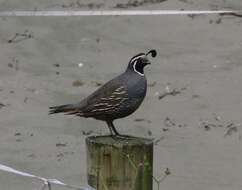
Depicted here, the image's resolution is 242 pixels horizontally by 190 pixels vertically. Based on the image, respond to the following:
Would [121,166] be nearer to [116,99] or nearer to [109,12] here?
[116,99]

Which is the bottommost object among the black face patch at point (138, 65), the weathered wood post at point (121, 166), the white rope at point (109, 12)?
the weathered wood post at point (121, 166)

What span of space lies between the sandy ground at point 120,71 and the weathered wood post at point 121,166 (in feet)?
9.35

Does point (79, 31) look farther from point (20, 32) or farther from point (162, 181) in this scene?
point (162, 181)

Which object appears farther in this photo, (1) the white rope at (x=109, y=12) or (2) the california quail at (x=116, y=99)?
(1) the white rope at (x=109, y=12)

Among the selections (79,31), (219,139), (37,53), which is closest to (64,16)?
(79,31)

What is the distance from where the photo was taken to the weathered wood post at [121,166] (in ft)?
12.9

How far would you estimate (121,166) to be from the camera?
3.94 meters

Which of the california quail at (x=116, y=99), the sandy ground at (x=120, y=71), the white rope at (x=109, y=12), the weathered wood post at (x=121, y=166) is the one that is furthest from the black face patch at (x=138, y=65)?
the white rope at (x=109, y=12)

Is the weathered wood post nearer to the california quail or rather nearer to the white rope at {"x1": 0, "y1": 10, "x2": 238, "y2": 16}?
the california quail

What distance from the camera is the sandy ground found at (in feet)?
24.3

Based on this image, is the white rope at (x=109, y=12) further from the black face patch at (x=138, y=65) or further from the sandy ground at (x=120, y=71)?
the black face patch at (x=138, y=65)

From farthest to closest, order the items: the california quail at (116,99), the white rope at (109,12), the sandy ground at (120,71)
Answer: the white rope at (109,12), the sandy ground at (120,71), the california quail at (116,99)

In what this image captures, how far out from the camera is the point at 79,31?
12109 mm

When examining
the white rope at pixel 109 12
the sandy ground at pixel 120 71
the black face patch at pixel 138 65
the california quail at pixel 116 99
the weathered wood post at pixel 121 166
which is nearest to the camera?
the weathered wood post at pixel 121 166
